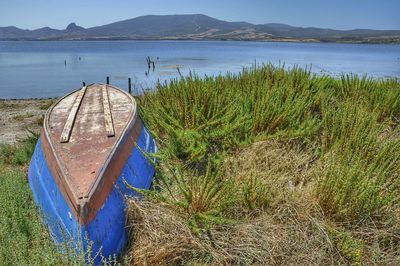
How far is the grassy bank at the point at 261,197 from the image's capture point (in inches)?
149

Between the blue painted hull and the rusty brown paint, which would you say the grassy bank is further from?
the rusty brown paint

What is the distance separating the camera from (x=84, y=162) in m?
4.33

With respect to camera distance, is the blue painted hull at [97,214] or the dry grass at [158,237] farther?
the dry grass at [158,237]

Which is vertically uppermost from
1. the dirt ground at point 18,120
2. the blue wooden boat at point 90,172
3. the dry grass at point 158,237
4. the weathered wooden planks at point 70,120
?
the weathered wooden planks at point 70,120

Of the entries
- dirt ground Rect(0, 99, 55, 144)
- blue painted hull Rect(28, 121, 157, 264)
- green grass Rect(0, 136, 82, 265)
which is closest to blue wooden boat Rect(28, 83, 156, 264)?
blue painted hull Rect(28, 121, 157, 264)

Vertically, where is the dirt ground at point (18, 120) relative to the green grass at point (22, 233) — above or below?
below

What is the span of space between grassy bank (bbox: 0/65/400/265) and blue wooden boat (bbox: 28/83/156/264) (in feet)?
0.71

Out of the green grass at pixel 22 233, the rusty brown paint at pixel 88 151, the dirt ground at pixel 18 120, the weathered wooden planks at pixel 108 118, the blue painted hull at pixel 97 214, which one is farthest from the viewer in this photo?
the dirt ground at pixel 18 120

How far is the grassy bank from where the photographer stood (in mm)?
3797

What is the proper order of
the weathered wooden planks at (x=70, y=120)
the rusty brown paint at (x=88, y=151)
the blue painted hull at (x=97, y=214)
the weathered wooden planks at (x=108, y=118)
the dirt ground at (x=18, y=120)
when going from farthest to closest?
the dirt ground at (x=18, y=120) → the weathered wooden planks at (x=108, y=118) → the weathered wooden planks at (x=70, y=120) → the rusty brown paint at (x=88, y=151) → the blue painted hull at (x=97, y=214)

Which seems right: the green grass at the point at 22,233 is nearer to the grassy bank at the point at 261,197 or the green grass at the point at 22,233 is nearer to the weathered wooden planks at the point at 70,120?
the grassy bank at the point at 261,197

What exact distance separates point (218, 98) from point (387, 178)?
9.85ft

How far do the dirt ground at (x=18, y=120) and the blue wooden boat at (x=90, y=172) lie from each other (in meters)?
4.20

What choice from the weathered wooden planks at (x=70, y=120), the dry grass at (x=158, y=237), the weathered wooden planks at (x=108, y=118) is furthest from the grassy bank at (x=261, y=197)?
the weathered wooden planks at (x=70, y=120)
